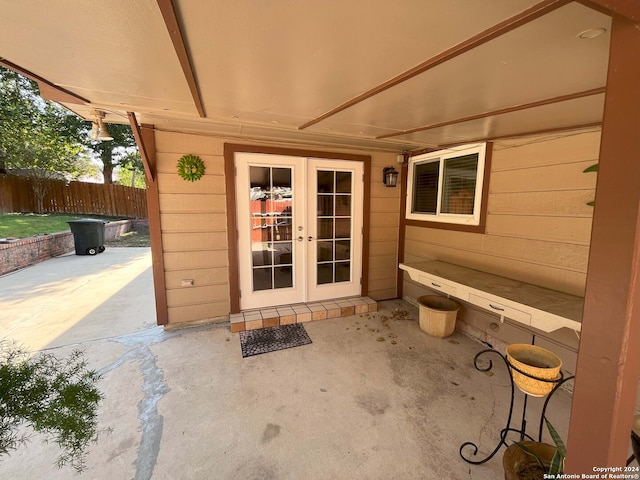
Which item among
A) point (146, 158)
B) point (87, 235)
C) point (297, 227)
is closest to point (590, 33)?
point (297, 227)

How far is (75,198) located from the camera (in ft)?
33.7

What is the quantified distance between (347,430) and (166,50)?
241cm

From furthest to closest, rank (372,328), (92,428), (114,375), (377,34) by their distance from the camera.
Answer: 1. (372,328)
2. (114,375)
3. (377,34)
4. (92,428)

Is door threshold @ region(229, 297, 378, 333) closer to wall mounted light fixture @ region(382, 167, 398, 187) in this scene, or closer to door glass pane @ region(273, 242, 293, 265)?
door glass pane @ region(273, 242, 293, 265)

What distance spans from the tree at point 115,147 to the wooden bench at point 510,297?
12935mm

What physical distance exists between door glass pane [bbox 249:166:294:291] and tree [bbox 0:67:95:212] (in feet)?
24.6

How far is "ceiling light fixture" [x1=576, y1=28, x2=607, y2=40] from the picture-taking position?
1.00 m

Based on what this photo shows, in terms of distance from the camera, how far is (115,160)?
12.4 metres

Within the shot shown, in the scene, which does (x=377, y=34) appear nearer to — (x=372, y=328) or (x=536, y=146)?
(x=536, y=146)

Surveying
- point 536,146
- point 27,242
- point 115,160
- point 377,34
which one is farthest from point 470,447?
point 115,160

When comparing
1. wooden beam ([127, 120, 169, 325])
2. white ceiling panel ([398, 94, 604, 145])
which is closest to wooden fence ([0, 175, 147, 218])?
wooden beam ([127, 120, 169, 325])

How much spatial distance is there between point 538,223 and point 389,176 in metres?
1.86

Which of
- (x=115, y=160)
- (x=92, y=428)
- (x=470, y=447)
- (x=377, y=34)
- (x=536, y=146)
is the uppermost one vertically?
(x=115, y=160)

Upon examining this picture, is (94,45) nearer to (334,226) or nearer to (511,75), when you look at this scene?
(511,75)
